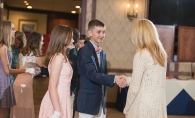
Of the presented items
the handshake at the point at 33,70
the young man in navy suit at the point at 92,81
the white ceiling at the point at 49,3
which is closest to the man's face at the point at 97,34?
the young man in navy suit at the point at 92,81

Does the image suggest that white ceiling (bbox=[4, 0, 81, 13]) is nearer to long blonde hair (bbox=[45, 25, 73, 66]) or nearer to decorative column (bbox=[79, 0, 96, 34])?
decorative column (bbox=[79, 0, 96, 34])

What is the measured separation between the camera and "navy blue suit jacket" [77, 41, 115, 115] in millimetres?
2342

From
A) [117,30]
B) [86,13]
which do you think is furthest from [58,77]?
[117,30]

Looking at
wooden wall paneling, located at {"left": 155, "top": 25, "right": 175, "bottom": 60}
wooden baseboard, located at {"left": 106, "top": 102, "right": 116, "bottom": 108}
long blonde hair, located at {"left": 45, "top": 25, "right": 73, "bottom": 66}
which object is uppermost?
wooden wall paneling, located at {"left": 155, "top": 25, "right": 175, "bottom": 60}

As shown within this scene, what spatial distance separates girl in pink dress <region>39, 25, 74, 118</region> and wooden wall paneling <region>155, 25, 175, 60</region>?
390 cm

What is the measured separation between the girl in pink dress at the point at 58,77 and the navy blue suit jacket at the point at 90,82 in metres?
0.19

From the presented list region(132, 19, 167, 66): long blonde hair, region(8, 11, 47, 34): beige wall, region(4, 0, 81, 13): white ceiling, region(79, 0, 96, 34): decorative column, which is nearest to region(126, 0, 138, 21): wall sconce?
region(79, 0, 96, 34): decorative column

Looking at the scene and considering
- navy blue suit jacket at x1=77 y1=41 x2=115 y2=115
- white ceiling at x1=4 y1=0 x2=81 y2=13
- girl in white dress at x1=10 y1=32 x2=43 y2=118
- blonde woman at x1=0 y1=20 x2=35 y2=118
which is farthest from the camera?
white ceiling at x1=4 y1=0 x2=81 y2=13

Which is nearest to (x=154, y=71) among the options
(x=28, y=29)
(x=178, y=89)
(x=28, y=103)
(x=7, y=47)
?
(x=7, y=47)

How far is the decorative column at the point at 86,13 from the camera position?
5.46 m

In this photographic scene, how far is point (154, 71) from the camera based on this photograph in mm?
2086

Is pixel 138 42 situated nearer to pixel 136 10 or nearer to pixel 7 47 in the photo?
pixel 7 47

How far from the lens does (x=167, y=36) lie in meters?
5.86

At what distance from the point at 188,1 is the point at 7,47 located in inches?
170
